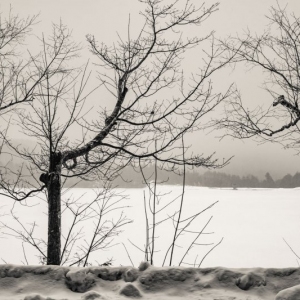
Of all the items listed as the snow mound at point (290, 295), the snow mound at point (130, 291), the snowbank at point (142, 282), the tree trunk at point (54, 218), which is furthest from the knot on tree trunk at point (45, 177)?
the snow mound at point (290, 295)

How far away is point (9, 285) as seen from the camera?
5.71ft

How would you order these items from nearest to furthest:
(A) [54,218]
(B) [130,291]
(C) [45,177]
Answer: (B) [130,291] < (A) [54,218] < (C) [45,177]

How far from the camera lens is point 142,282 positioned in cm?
175

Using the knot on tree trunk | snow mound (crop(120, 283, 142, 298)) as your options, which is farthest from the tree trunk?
snow mound (crop(120, 283, 142, 298))

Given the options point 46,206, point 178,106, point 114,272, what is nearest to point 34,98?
point 46,206

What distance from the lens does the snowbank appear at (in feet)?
5.39

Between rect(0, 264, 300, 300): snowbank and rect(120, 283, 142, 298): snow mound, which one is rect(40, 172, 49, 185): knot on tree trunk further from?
rect(120, 283, 142, 298): snow mound

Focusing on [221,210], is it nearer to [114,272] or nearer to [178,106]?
[178,106]

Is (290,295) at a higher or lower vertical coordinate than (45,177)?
lower

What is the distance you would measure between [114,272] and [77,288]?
206 mm

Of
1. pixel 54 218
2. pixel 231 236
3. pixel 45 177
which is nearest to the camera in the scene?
pixel 54 218

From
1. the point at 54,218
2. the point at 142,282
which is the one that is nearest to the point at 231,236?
the point at 54,218

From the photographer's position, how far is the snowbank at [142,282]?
164cm

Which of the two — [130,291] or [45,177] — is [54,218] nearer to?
[45,177]
